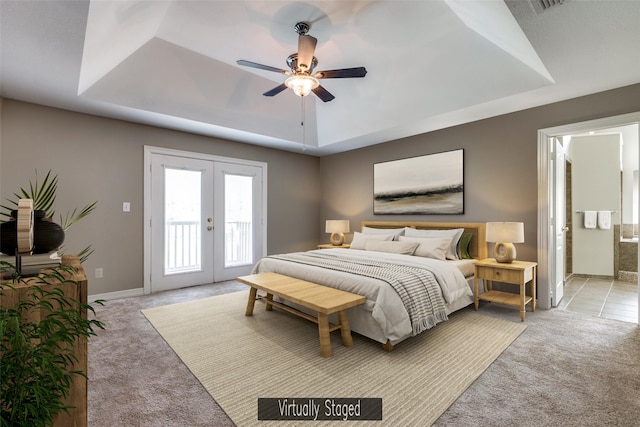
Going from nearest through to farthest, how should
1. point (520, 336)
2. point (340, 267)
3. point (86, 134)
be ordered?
point (520, 336), point (340, 267), point (86, 134)

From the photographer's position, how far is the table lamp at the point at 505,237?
10.8ft

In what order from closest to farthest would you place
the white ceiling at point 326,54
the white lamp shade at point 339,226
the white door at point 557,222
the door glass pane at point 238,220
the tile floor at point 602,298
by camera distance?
1. the white ceiling at point 326,54
2. the tile floor at point 602,298
3. the white door at point 557,222
4. the door glass pane at point 238,220
5. the white lamp shade at point 339,226

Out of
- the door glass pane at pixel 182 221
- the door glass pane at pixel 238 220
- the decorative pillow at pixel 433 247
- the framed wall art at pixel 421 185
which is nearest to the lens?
the decorative pillow at pixel 433 247

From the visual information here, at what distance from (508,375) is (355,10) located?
3113 mm

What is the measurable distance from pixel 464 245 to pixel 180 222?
4124mm

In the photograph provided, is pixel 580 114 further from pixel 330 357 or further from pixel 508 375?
pixel 330 357

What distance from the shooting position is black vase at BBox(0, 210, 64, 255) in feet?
3.87

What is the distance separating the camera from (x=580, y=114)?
3316 mm

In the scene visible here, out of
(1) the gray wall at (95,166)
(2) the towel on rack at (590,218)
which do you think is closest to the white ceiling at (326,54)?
(1) the gray wall at (95,166)

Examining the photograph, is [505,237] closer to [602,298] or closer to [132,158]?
[602,298]

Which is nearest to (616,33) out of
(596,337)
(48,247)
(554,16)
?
(554,16)

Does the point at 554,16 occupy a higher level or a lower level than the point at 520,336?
higher

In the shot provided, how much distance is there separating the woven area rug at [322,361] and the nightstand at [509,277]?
0.92 feet

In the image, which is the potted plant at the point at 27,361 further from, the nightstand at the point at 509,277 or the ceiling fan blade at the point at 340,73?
the nightstand at the point at 509,277
